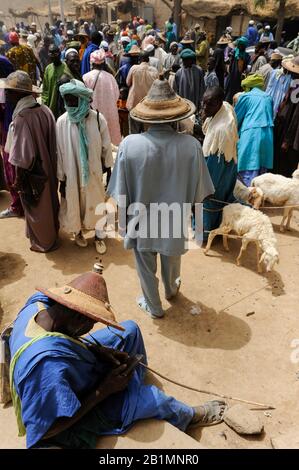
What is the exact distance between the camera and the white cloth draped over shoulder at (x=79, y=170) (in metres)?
4.21

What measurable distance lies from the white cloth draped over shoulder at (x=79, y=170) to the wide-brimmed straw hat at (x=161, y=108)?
1.41m

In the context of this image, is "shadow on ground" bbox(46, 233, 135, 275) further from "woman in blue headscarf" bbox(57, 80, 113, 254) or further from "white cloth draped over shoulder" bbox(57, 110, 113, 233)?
"white cloth draped over shoulder" bbox(57, 110, 113, 233)

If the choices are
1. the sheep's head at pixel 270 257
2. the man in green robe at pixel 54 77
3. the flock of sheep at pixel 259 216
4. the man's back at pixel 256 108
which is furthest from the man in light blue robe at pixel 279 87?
the man in green robe at pixel 54 77

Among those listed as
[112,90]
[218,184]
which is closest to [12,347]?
[218,184]

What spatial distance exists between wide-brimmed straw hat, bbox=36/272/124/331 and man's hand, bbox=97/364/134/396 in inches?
14.6

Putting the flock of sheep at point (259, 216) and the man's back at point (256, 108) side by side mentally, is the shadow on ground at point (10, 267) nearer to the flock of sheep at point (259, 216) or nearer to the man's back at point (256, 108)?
the flock of sheep at point (259, 216)

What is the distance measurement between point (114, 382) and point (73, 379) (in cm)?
30

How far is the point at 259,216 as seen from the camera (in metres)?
4.34

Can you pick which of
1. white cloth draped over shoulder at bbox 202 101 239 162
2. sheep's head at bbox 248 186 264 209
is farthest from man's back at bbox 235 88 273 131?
white cloth draped over shoulder at bbox 202 101 239 162

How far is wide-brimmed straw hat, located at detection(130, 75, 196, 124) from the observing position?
286 cm

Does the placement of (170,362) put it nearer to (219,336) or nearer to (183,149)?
(219,336)

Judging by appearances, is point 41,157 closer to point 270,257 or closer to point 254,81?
point 270,257

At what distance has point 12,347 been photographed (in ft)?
6.41

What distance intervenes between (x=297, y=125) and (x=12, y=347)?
5.42 metres
